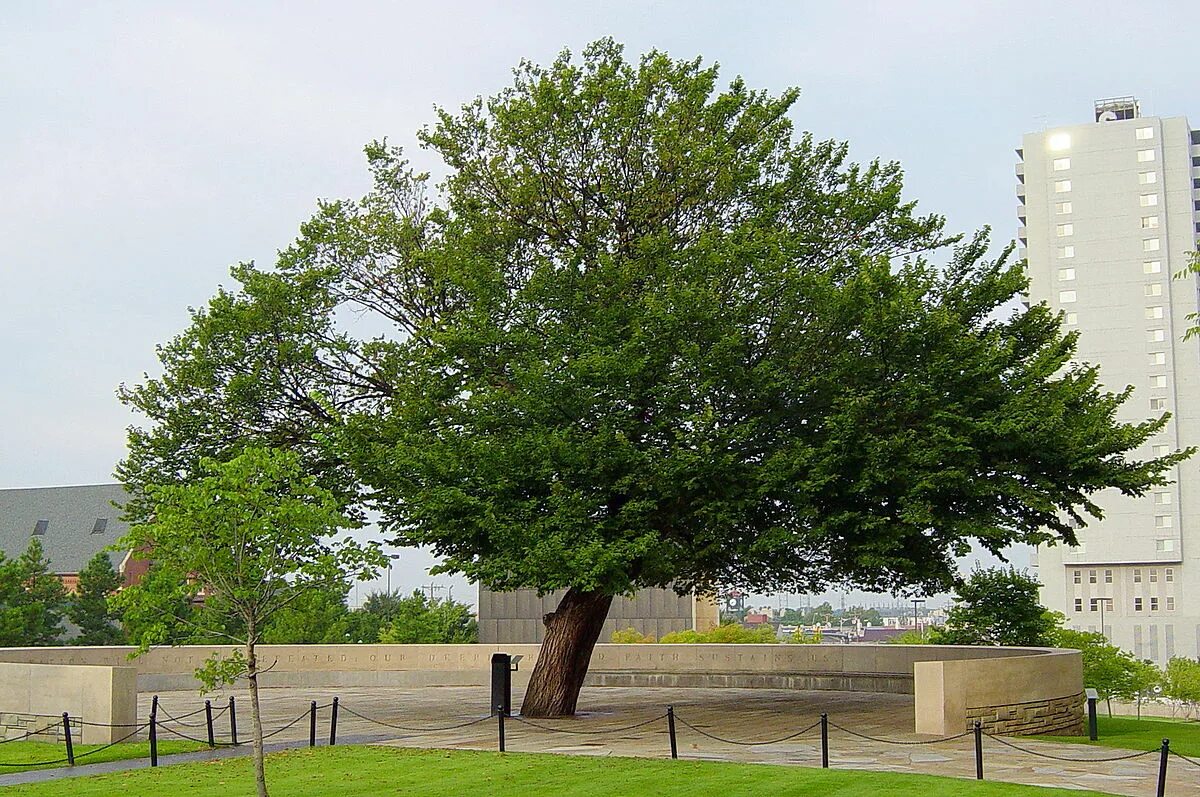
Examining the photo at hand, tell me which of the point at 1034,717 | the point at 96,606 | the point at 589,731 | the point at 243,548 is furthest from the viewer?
the point at 96,606

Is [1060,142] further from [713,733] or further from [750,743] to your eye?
[750,743]

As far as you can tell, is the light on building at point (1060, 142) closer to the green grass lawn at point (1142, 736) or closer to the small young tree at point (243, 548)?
the green grass lawn at point (1142, 736)

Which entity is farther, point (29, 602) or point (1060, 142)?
point (1060, 142)

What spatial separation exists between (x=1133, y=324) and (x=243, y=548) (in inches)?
4223

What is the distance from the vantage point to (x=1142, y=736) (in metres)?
25.1

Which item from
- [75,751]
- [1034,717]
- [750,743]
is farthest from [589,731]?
[75,751]

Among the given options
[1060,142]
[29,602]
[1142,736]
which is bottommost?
[1142,736]

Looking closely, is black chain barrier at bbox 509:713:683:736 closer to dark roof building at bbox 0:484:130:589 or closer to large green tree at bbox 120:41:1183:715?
large green tree at bbox 120:41:1183:715

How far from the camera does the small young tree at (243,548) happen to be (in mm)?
16391

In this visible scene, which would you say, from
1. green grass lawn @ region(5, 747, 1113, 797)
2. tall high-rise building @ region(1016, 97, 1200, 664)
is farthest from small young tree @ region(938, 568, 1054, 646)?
tall high-rise building @ region(1016, 97, 1200, 664)

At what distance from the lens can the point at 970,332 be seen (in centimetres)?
2488

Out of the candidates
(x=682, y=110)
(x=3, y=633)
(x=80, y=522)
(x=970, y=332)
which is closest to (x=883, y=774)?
(x=970, y=332)

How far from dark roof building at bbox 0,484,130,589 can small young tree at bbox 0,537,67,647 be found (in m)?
22.3

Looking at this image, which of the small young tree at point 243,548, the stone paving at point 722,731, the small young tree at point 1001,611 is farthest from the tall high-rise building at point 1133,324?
the small young tree at point 243,548
